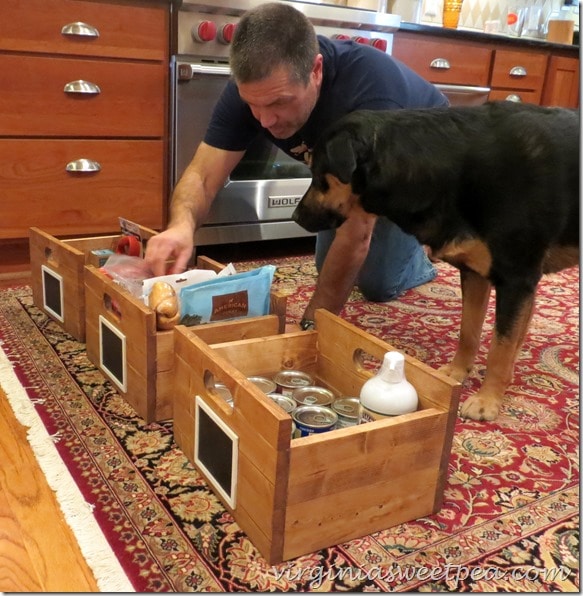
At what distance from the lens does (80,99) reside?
2004 millimetres

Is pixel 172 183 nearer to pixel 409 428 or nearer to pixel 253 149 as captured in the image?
pixel 253 149

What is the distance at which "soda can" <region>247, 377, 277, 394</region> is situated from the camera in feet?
3.58

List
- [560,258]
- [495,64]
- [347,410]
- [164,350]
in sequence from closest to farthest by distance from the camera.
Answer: [347,410]
[164,350]
[560,258]
[495,64]

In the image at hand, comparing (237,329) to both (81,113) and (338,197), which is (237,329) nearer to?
(338,197)

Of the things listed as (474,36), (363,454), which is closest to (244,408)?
(363,454)

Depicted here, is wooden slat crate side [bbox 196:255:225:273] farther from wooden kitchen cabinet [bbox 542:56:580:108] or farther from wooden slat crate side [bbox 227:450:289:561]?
wooden kitchen cabinet [bbox 542:56:580:108]

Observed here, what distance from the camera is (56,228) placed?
2092 mm

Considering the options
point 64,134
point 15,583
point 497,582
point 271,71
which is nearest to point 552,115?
point 271,71

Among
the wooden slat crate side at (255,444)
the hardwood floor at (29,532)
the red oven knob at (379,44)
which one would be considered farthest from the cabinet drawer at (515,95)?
the hardwood floor at (29,532)

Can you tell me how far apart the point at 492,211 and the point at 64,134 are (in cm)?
141

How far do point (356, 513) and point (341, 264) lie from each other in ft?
2.56

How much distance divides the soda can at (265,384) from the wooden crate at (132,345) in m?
0.16

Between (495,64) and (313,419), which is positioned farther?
(495,64)

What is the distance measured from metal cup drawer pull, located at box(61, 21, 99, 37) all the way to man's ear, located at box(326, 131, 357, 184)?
113 centimetres
